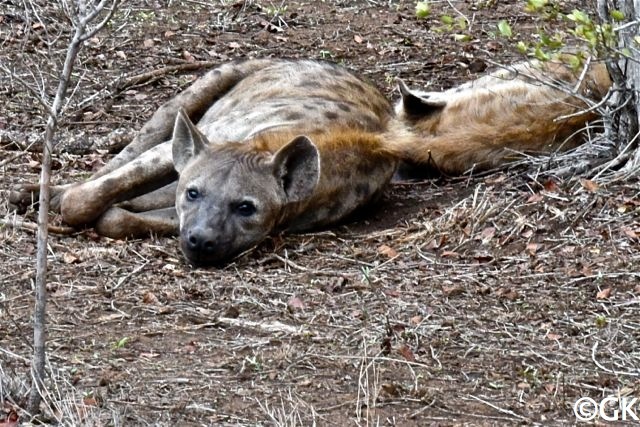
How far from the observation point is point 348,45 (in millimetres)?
9156

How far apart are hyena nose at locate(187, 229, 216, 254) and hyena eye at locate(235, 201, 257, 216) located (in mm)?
310

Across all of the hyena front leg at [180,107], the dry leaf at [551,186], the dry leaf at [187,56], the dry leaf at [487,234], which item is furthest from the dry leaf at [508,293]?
the dry leaf at [187,56]

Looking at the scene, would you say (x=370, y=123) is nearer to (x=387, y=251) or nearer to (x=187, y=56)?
(x=387, y=251)

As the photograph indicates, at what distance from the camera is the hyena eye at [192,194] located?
5.95 metres

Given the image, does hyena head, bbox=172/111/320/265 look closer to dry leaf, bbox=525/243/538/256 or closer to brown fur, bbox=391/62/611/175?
brown fur, bbox=391/62/611/175

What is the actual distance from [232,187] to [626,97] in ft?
5.85

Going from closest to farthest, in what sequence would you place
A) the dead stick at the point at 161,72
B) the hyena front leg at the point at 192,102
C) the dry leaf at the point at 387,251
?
the dry leaf at the point at 387,251 → the hyena front leg at the point at 192,102 → the dead stick at the point at 161,72

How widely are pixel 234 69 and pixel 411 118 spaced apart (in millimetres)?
1177

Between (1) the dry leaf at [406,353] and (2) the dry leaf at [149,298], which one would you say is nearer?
(1) the dry leaf at [406,353]

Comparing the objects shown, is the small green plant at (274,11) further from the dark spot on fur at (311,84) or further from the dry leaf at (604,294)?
the dry leaf at (604,294)

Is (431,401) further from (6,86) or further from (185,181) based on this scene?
(6,86)

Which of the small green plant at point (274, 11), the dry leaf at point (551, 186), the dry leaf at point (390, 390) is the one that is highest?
the dry leaf at point (390, 390)
